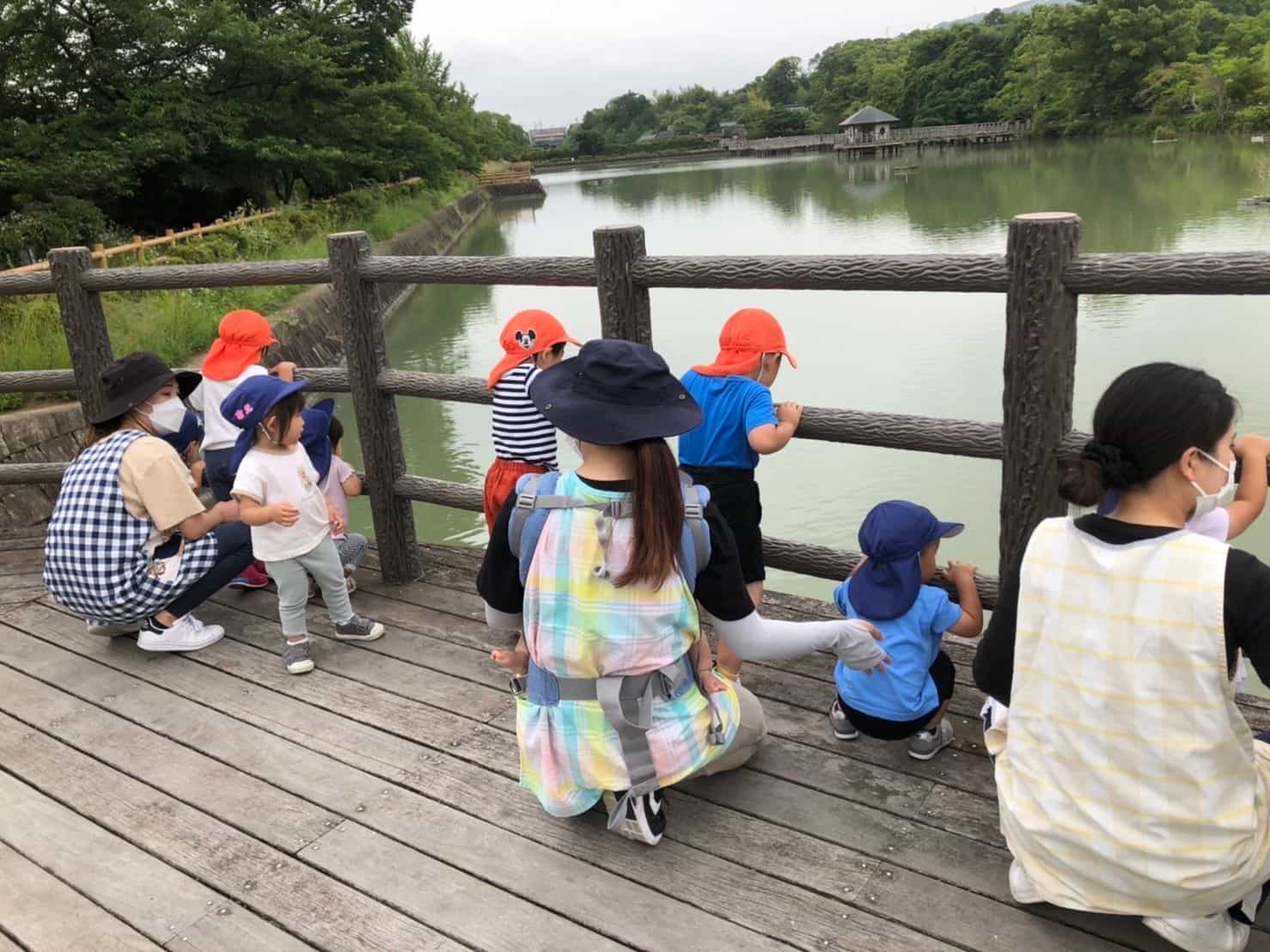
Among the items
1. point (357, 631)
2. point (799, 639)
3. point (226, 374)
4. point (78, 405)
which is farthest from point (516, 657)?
point (78, 405)

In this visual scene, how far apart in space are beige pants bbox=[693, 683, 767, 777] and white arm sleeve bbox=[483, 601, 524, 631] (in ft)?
1.90

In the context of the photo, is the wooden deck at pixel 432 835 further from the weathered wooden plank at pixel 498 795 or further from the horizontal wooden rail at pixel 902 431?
the horizontal wooden rail at pixel 902 431

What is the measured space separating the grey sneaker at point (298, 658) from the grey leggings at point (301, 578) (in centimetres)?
4

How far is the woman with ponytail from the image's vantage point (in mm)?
1615

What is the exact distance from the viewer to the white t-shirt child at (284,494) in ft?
10.0

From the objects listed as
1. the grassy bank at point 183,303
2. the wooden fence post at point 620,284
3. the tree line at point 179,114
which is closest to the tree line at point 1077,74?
the tree line at point 179,114

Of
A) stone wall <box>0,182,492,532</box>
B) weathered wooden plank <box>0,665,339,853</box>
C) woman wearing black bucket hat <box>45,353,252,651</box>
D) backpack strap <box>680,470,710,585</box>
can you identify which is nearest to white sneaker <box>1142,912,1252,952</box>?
backpack strap <box>680,470,710,585</box>

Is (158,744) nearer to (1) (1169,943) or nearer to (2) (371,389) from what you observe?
(2) (371,389)

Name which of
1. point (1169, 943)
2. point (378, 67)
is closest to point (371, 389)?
point (1169, 943)

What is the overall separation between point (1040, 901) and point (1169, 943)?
22 centimetres

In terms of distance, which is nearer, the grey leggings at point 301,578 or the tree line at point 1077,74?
the grey leggings at point 301,578

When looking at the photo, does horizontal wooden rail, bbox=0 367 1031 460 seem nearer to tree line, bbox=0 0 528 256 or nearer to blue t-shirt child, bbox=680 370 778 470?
blue t-shirt child, bbox=680 370 778 470

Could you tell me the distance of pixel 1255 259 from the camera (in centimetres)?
217

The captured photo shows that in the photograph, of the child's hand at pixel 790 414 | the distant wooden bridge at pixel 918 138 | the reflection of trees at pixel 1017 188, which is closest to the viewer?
the child's hand at pixel 790 414
